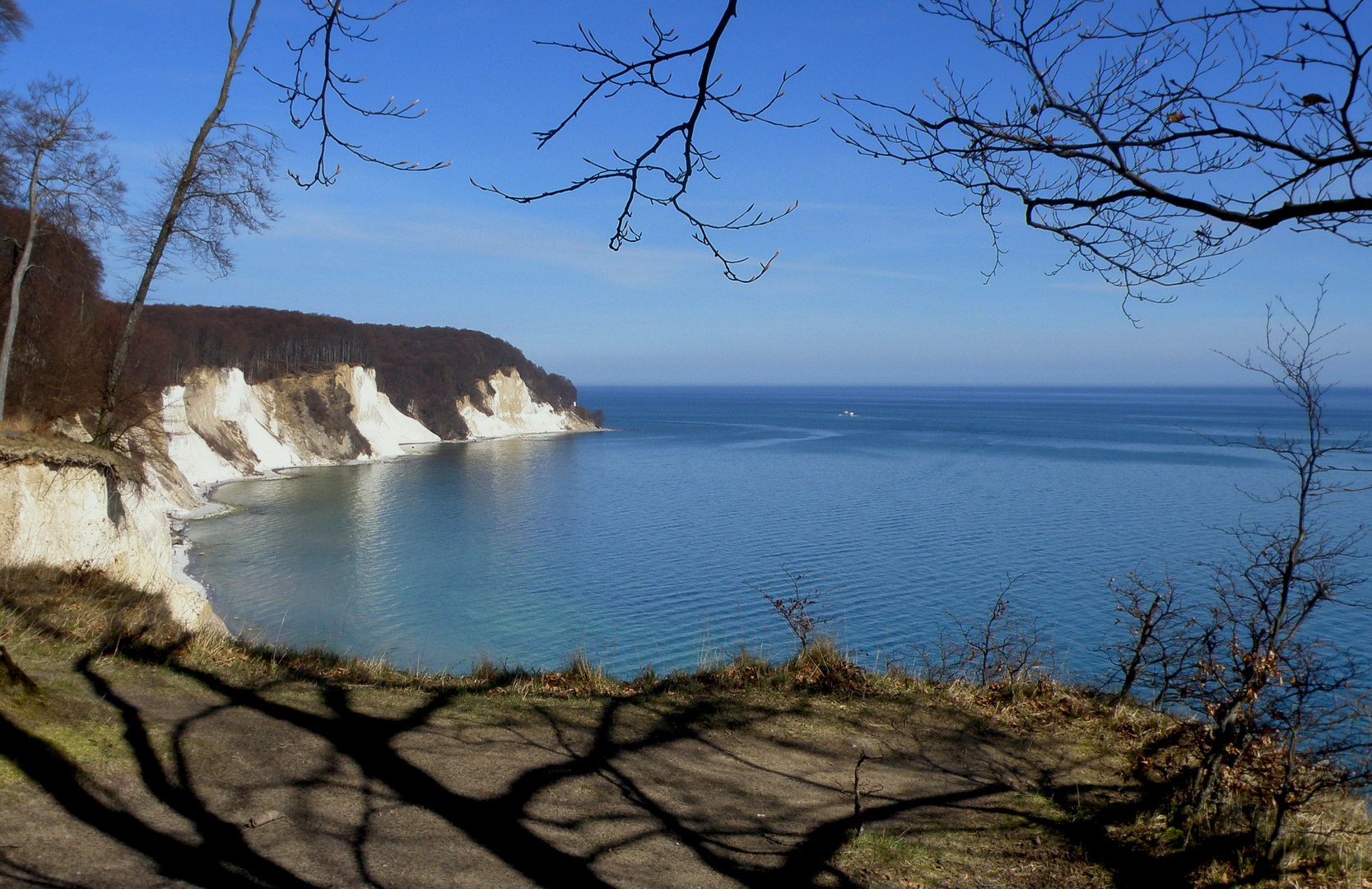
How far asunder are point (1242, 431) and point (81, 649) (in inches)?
3792

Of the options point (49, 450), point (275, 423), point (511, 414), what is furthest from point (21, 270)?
point (511, 414)

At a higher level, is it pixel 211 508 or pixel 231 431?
pixel 231 431

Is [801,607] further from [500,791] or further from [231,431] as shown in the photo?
[231,431]

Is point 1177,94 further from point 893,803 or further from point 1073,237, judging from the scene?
point 893,803

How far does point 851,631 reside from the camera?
2139 cm

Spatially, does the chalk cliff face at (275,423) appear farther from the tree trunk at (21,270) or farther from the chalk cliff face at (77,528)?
the tree trunk at (21,270)

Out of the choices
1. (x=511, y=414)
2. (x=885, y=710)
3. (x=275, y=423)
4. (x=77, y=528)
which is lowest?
(x=885, y=710)

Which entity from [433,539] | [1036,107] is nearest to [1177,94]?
[1036,107]

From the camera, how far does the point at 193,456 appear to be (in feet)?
175

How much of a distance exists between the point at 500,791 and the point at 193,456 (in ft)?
188

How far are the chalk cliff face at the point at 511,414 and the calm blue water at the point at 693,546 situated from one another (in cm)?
3168

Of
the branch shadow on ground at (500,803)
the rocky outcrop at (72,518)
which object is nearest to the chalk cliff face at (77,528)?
the rocky outcrop at (72,518)

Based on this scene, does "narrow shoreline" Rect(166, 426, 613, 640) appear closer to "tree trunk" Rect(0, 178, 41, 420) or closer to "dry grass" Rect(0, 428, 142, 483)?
"dry grass" Rect(0, 428, 142, 483)

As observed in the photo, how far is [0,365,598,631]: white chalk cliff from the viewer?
1317cm
